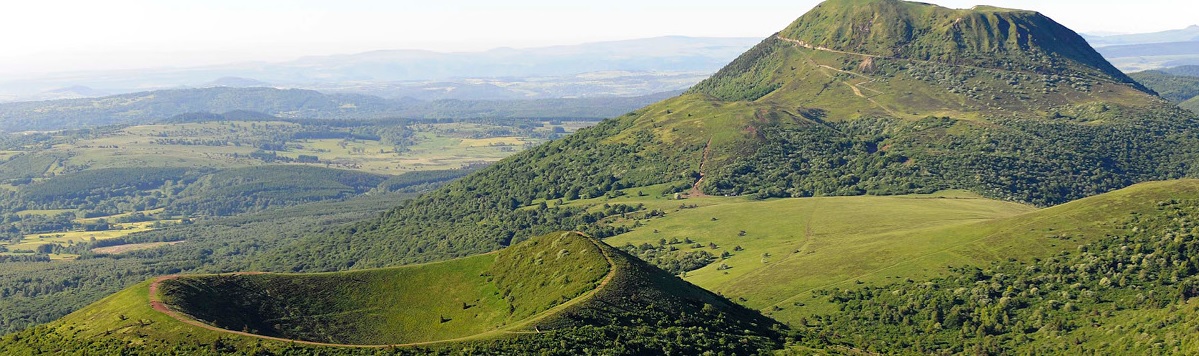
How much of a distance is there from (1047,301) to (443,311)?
93317 mm

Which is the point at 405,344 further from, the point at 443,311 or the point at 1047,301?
the point at 1047,301

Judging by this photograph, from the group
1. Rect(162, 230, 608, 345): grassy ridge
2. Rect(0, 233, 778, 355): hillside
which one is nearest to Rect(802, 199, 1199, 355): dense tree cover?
Rect(0, 233, 778, 355): hillside

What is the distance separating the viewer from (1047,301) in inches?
6398

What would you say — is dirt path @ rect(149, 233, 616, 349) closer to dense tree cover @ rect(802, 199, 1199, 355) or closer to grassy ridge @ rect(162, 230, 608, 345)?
grassy ridge @ rect(162, 230, 608, 345)

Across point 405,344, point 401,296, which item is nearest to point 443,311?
point 401,296

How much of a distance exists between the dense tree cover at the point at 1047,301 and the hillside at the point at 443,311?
25675 mm

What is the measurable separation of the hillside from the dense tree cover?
2568 centimetres

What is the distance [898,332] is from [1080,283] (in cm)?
2995

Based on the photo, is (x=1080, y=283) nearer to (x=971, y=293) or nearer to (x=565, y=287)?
(x=971, y=293)

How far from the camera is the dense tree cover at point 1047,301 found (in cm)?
14975

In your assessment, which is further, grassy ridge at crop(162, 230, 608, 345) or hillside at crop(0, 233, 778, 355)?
grassy ridge at crop(162, 230, 608, 345)

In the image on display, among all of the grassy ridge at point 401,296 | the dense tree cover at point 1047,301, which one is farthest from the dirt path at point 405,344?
the dense tree cover at point 1047,301

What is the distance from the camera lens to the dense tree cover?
150 meters

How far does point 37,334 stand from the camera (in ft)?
395
